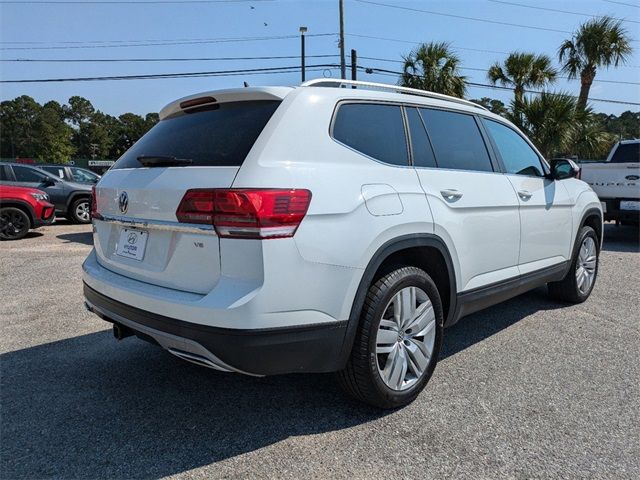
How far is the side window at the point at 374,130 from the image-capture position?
2.65 metres

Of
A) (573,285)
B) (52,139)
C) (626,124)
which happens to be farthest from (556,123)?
(52,139)

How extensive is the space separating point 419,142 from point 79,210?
463 inches

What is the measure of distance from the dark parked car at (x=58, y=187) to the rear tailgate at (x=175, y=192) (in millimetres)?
9916

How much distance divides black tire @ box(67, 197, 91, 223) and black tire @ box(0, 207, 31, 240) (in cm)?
264

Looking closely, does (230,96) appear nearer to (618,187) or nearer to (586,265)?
(586,265)

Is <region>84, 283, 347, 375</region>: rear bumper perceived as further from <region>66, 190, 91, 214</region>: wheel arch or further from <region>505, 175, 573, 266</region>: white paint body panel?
<region>66, 190, 91, 214</region>: wheel arch

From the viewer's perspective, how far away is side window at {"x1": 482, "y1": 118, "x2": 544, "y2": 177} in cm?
392

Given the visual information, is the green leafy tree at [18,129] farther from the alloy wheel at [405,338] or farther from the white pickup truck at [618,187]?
the alloy wheel at [405,338]

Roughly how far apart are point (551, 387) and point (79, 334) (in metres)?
3.73

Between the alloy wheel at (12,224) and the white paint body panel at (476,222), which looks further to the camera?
the alloy wheel at (12,224)

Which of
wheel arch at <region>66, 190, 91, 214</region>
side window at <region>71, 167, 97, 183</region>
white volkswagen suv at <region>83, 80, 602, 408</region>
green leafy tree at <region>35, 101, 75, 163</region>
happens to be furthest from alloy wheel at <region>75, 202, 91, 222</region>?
green leafy tree at <region>35, 101, 75, 163</region>

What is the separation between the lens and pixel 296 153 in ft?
7.74

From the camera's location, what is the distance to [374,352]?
2.58 m

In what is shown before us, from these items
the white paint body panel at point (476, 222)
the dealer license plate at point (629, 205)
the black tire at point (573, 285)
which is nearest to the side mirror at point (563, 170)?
the black tire at point (573, 285)
